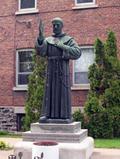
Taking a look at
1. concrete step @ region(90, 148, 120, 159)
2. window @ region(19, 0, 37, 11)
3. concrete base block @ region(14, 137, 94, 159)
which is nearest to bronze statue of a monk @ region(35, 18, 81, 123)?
concrete base block @ region(14, 137, 94, 159)

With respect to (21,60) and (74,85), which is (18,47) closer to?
(21,60)

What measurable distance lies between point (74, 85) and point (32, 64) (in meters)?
2.08

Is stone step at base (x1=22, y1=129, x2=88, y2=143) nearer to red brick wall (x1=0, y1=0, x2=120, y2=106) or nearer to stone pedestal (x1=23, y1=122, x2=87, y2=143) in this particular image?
stone pedestal (x1=23, y1=122, x2=87, y2=143)

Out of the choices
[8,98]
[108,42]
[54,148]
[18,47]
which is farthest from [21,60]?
[54,148]

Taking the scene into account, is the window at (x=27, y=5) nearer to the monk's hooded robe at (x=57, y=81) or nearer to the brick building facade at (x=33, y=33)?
the brick building facade at (x=33, y=33)

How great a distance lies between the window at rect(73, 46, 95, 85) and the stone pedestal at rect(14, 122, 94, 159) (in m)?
Result: 8.62

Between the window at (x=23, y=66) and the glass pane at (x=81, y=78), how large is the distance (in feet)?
7.31

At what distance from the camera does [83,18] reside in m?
18.5

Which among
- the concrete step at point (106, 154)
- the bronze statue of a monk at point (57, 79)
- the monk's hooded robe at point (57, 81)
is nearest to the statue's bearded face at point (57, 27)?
the bronze statue of a monk at point (57, 79)

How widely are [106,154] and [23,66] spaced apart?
982 centimetres

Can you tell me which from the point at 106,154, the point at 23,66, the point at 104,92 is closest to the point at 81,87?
the point at 104,92

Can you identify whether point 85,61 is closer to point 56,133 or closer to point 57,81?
point 57,81

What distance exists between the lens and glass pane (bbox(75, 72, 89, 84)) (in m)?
18.4

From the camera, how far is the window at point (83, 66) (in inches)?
722
